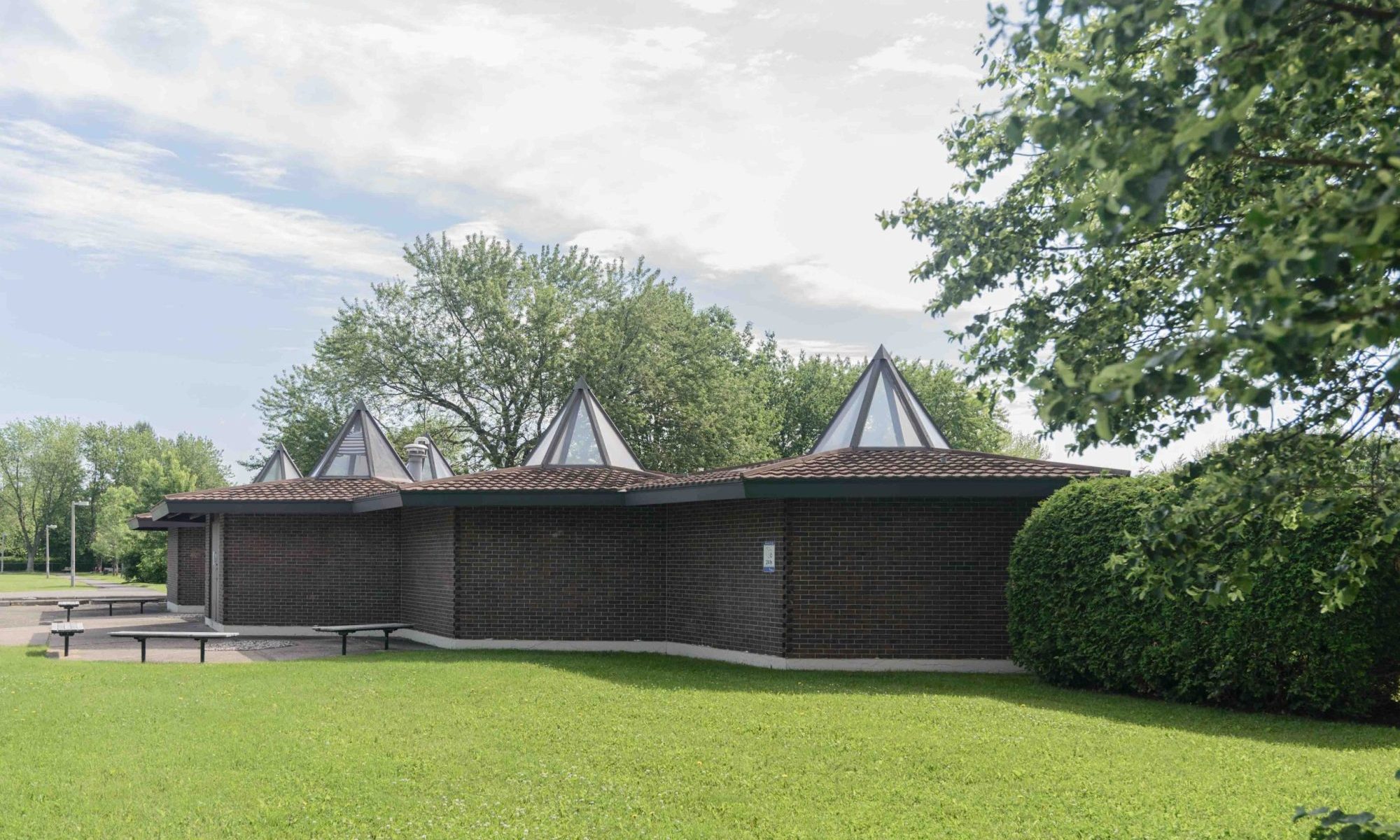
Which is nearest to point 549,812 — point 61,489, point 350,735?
point 350,735

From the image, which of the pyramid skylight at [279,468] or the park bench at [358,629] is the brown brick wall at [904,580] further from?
the pyramid skylight at [279,468]

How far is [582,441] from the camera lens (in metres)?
21.7

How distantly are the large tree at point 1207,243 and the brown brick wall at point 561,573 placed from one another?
12.4m

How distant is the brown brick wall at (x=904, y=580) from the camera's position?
15727 mm

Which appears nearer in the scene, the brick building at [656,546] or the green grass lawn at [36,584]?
the brick building at [656,546]

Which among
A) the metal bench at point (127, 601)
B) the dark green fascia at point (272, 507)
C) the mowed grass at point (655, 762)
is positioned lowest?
the metal bench at point (127, 601)

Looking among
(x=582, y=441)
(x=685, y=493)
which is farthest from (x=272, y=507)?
(x=685, y=493)

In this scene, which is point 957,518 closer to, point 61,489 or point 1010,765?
point 1010,765

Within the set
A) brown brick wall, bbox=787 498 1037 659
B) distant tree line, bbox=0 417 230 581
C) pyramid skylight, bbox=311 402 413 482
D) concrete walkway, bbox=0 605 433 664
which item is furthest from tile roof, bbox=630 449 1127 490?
distant tree line, bbox=0 417 230 581

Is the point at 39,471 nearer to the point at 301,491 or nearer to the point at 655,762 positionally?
the point at 301,491

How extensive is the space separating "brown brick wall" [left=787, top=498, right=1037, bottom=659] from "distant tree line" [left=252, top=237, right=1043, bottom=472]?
24.5m

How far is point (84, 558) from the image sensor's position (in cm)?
9525

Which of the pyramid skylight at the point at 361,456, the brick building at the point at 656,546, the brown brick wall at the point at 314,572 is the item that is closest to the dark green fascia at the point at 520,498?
the brick building at the point at 656,546

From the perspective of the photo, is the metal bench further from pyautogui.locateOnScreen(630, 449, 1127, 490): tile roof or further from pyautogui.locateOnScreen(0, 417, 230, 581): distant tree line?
pyautogui.locateOnScreen(0, 417, 230, 581): distant tree line
